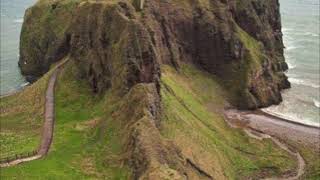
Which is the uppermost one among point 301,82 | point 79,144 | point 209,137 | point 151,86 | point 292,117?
point 151,86

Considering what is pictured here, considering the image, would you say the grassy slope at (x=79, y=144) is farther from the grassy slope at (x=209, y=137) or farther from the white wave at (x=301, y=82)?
the white wave at (x=301, y=82)

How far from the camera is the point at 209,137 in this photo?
119 m

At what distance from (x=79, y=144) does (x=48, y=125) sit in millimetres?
13494

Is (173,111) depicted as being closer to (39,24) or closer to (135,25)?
(135,25)

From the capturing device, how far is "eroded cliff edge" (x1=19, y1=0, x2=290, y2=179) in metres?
96.9

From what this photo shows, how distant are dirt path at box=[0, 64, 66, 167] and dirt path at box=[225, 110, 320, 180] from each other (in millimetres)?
39312

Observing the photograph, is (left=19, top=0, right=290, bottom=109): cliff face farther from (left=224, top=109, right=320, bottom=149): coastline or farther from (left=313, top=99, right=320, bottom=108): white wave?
(left=313, top=99, right=320, bottom=108): white wave

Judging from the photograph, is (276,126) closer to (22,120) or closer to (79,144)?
(79,144)

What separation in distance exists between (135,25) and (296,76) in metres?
80.6

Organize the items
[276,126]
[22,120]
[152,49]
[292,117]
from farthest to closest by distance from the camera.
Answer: [292,117], [276,126], [22,120], [152,49]

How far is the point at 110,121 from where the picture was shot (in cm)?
10300

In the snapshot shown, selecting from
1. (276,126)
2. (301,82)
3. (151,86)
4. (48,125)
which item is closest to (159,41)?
(276,126)

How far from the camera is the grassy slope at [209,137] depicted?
354ft

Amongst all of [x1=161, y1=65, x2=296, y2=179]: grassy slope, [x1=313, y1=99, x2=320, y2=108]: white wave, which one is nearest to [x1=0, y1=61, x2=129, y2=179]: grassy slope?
[x1=161, y1=65, x2=296, y2=179]: grassy slope
